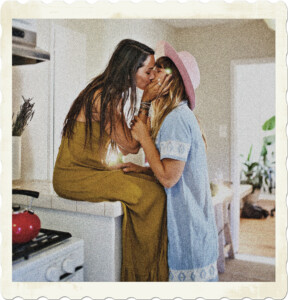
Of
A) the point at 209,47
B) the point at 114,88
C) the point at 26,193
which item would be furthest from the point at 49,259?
the point at 209,47

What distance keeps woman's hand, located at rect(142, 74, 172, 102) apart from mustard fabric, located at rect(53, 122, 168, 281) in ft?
0.79

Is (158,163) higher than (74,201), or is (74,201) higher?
(158,163)

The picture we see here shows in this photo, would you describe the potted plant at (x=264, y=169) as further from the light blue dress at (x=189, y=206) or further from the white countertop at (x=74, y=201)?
the light blue dress at (x=189, y=206)

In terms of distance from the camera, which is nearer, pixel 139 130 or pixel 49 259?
pixel 49 259

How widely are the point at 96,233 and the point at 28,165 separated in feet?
1.41

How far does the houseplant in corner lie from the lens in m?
1.56

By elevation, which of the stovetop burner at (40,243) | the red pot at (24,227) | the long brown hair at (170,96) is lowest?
the stovetop burner at (40,243)

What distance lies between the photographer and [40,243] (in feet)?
4.67

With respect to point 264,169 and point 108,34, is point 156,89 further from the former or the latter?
point 264,169

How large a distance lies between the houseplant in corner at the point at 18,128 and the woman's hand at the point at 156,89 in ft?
1.64

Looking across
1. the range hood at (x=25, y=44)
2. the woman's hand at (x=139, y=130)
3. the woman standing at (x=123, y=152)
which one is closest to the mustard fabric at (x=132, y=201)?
the woman standing at (x=123, y=152)

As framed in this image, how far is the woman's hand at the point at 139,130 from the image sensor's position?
1.51 meters

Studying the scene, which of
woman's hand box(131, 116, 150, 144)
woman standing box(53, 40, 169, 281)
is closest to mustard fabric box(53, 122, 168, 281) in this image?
woman standing box(53, 40, 169, 281)

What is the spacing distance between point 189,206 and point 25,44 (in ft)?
3.11
